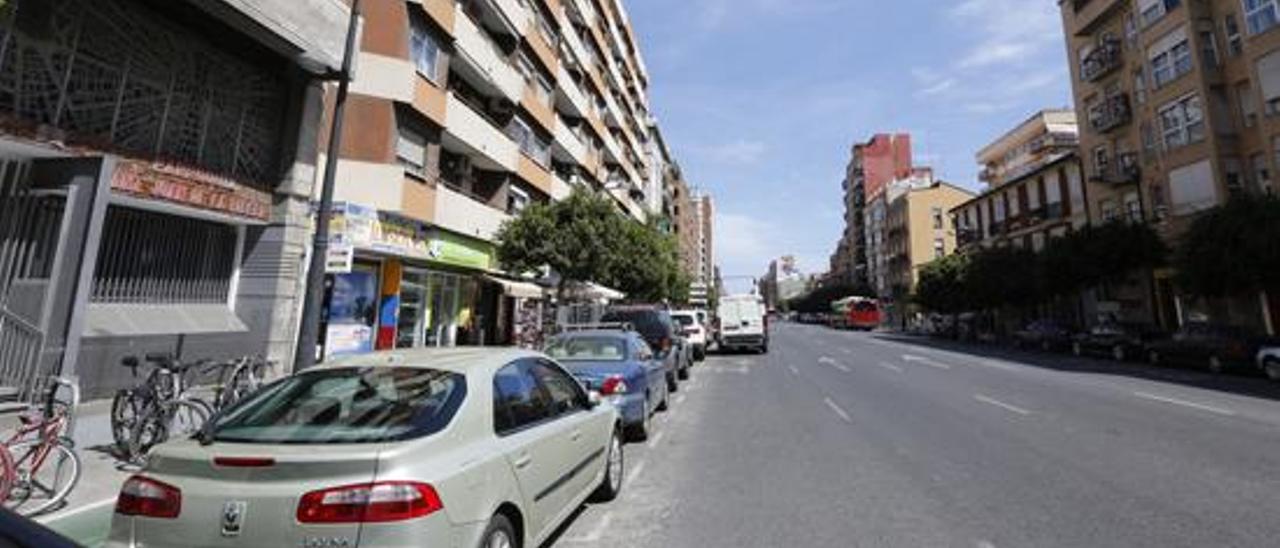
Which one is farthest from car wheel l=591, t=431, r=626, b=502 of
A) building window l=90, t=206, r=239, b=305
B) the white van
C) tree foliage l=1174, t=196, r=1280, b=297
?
the white van

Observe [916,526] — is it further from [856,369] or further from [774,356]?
[774,356]

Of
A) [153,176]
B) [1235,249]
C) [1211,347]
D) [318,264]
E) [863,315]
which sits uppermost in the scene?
[863,315]

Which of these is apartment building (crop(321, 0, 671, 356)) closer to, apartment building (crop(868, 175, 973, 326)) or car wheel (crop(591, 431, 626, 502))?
car wheel (crop(591, 431, 626, 502))

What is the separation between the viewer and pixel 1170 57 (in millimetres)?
30297

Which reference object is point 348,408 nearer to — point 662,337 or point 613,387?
point 613,387

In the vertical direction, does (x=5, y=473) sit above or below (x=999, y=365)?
below

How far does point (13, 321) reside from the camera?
8523mm

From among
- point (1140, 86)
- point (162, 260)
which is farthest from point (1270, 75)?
point (162, 260)

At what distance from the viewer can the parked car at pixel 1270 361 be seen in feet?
58.4

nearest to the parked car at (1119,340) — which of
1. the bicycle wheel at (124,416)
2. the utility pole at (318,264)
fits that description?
the utility pole at (318,264)

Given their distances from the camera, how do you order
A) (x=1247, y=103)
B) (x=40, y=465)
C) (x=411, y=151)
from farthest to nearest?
1. (x=1247, y=103)
2. (x=411, y=151)
3. (x=40, y=465)

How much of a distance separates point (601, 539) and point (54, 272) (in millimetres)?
8350

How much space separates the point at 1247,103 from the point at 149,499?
36.2 m

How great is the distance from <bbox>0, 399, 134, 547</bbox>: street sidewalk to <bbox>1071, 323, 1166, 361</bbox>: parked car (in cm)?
2912
